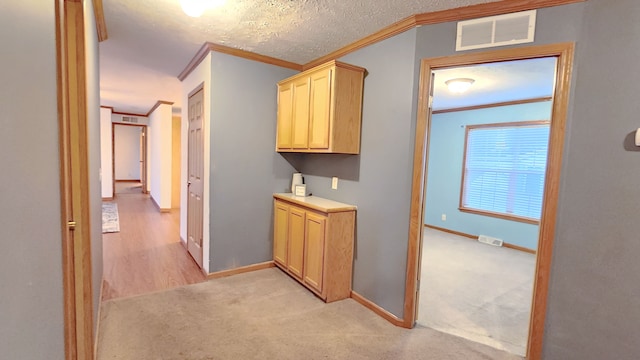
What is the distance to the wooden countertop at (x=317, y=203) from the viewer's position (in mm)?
2809

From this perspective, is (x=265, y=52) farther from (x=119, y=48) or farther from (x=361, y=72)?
(x=119, y=48)

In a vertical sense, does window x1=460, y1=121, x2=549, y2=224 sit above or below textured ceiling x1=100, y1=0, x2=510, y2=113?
below

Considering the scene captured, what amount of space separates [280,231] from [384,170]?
1.50m

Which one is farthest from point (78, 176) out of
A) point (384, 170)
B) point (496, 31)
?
point (496, 31)

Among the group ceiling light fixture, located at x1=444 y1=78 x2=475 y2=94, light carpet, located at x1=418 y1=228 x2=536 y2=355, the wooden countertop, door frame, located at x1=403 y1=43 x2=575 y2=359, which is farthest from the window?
the wooden countertop

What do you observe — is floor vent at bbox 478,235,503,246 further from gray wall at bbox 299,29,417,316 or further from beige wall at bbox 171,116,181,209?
beige wall at bbox 171,116,181,209

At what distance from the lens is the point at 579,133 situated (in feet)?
6.24

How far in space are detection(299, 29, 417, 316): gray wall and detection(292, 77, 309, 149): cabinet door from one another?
1.64ft

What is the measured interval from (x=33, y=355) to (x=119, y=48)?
11.4 feet

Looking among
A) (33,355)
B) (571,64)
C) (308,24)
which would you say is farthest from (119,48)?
(571,64)

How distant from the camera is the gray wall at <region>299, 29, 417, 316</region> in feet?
8.08

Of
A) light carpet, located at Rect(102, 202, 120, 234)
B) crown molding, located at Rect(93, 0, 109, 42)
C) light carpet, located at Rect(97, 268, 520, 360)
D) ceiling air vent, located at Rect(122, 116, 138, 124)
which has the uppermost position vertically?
crown molding, located at Rect(93, 0, 109, 42)

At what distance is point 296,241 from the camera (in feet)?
10.5

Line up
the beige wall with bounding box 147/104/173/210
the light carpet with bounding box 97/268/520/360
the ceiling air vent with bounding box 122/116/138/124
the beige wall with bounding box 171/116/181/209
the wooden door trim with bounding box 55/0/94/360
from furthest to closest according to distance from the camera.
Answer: the ceiling air vent with bounding box 122/116/138/124, the beige wall with bounding box 171/116/181/209, the beige wall with bounding box 147/104/173/210, the light carpet with bounding box 97/268/520/360, the wooden door trim with bounding box 55/0/94/360
